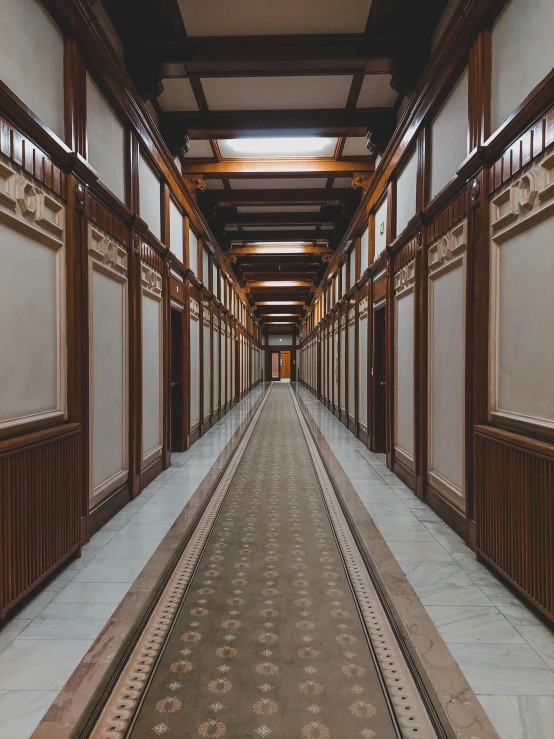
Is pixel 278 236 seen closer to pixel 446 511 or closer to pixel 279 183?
pixel 279 183

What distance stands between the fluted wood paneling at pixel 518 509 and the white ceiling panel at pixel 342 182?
22.1 feet

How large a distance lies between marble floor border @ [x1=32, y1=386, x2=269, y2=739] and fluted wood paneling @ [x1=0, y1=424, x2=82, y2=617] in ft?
1.54

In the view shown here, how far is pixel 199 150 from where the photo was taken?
7.14 metres

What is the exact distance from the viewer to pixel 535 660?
6.70 ft

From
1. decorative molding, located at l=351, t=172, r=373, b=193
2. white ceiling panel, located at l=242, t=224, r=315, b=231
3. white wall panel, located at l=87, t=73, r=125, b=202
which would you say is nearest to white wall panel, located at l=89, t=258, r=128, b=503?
white wall panel, located at l=87, t=73, r=125, b=202

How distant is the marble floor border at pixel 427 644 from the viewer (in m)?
1.68

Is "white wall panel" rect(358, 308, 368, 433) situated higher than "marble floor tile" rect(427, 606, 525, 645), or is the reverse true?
"white wall panel" rect(358, 308, 368, 433)

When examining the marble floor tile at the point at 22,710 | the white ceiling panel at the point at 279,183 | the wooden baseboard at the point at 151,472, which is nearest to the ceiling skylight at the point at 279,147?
the white ceiling panel at the point at 279,183

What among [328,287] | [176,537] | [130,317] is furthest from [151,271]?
[328,287]

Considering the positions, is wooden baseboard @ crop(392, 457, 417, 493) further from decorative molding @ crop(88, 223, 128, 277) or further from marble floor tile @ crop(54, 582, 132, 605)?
decorative molding @ crop(88, 223, 128, 277)

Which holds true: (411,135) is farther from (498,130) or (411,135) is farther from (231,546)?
(231,546)

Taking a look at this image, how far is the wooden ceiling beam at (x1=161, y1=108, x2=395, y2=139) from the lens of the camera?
6.07m

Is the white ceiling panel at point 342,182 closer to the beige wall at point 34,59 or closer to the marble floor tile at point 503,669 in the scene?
the beige wall at point 34,59

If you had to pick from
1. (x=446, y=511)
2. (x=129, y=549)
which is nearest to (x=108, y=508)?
(x=129, y=549)
